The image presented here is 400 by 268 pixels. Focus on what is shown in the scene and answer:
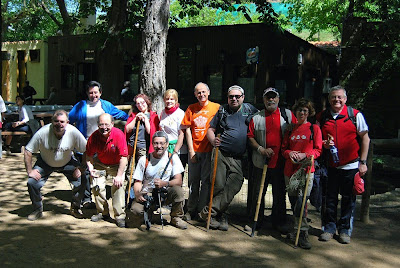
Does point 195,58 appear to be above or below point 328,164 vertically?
above

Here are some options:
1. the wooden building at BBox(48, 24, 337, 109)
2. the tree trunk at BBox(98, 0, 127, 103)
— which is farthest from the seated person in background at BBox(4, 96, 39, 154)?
the wooden building at BBox(48, 24, 337, 109)

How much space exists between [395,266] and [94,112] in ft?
13.5

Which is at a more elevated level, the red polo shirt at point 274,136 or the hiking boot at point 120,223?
the red polo shirt at point 274,136

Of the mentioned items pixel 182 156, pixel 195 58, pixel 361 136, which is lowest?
pixel 182 156

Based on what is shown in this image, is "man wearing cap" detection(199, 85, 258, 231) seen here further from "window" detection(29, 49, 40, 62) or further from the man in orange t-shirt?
"window" detection(29, 49, 40, 62)

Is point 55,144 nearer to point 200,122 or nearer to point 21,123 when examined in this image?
point 200,122

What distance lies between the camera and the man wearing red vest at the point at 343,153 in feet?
17.1

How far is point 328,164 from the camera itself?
538 centimetres

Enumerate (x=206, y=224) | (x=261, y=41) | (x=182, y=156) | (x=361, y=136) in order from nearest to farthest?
(x=361, y=136)
(x=206, y=224)
(x=182, y=156)
(x=261, y=41)

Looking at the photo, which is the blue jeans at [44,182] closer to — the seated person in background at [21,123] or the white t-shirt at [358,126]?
the white t-shirt at [358,126]

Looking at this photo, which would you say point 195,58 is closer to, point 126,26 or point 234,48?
point 234,48

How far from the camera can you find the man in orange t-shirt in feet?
19.1

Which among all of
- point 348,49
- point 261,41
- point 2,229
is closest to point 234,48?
point 261,41

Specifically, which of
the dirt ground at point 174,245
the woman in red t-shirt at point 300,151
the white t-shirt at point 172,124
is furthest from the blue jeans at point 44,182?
the woman in red t-shirt at point 300,151
